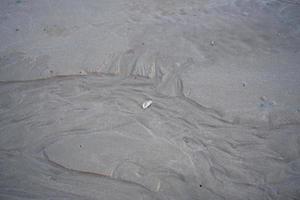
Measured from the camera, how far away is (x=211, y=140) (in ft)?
9.09

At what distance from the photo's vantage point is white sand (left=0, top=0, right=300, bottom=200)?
8.09 ft

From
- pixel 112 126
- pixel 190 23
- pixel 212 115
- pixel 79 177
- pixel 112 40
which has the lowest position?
pixel 79 177

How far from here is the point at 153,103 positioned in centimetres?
320

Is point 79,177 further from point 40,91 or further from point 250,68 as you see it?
point 250,68

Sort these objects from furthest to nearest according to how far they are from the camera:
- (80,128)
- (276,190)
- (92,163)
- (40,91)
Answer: (40,91) → (80,128) → (92,163) → (276,190)

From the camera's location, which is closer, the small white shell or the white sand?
the white sand

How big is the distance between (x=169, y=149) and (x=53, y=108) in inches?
53.9

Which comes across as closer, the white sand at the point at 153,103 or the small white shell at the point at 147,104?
the white sand at the point at 153,103

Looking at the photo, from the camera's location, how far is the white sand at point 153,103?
2.47m

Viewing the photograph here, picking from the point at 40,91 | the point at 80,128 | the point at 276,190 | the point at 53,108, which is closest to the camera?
the point at 276,190

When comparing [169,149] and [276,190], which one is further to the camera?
[169,149]

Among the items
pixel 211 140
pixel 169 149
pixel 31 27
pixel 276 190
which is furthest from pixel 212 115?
pixel 31 27

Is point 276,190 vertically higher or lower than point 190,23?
lower

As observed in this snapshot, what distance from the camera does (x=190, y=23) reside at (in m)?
4.50
